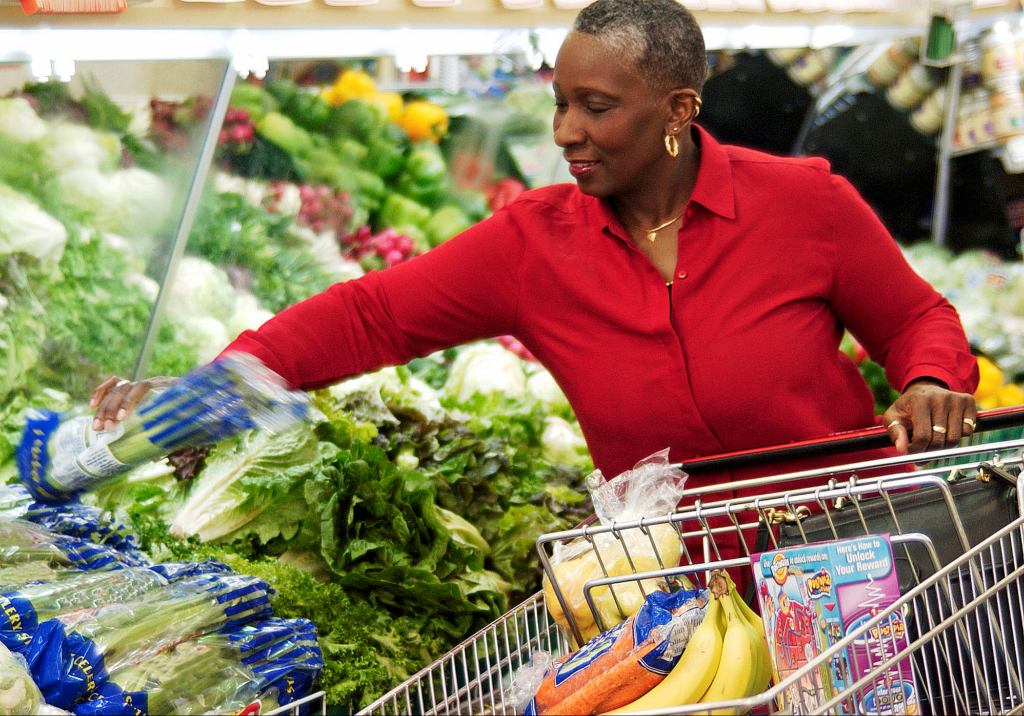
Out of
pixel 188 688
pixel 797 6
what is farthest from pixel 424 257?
pixel 797 6

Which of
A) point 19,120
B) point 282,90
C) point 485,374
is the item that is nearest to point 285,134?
point 282,90

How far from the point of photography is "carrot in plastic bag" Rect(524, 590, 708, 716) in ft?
4.79

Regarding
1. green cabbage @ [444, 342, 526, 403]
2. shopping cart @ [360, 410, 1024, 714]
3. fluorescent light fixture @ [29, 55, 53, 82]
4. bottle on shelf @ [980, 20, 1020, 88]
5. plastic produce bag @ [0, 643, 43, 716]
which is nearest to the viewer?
shopping cart @ [360, 410, 1024, 714]

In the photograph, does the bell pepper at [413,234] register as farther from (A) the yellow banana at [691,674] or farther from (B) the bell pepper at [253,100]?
(A) the yellow banana at [691,674]

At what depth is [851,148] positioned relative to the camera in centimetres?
533

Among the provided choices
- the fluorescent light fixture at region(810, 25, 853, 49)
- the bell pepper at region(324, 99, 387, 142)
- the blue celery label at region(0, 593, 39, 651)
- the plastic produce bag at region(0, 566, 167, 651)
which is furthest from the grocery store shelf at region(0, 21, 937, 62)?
the blue celery label at region(0, 593, 39, 651)

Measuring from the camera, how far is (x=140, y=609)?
190 centimetres

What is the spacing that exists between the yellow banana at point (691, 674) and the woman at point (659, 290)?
807 mm

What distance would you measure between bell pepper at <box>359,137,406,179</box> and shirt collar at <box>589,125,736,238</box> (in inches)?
87.2

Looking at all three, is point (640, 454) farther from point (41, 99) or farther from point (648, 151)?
point (41, 99)

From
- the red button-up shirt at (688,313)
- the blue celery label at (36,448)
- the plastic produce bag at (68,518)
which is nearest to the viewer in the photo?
the blue celery label at (36,448)

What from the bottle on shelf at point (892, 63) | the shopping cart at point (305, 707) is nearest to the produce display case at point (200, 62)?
the shopping cart at point (305, 707)

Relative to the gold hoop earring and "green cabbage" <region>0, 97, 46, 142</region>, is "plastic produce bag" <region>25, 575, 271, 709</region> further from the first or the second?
"green cabbage" <region>0, 97, 46, 142</region>

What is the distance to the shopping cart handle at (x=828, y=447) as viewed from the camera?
5.94ft
